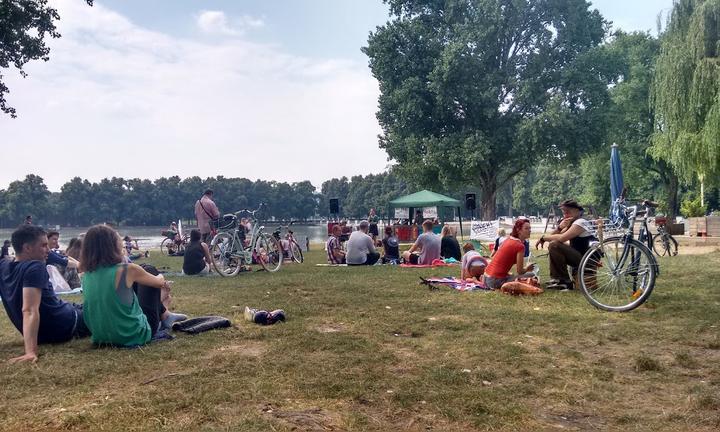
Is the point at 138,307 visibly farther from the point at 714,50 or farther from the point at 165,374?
the point at 714,50

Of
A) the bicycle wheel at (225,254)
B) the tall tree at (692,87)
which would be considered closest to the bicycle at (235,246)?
the bicycle wheel at (225,254)

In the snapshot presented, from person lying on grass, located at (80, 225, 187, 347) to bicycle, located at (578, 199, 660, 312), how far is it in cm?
469

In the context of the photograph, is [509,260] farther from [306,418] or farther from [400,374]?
[306,418]

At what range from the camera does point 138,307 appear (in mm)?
4500

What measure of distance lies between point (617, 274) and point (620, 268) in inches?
3.0

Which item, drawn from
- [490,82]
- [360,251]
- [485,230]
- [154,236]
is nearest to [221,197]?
[154,236]

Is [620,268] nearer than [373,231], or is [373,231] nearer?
[620,268]

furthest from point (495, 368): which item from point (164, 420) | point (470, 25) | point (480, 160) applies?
point (470, 25)

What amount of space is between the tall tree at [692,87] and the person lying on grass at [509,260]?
1285 cm

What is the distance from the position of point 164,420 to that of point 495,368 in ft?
7.05

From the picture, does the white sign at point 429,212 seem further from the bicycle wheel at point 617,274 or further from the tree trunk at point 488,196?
the bicycle wheel at point 617,274

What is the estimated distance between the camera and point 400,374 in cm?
357

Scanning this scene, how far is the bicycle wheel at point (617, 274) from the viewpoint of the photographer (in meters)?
5.77

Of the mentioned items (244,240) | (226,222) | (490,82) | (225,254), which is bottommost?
(225,254)
